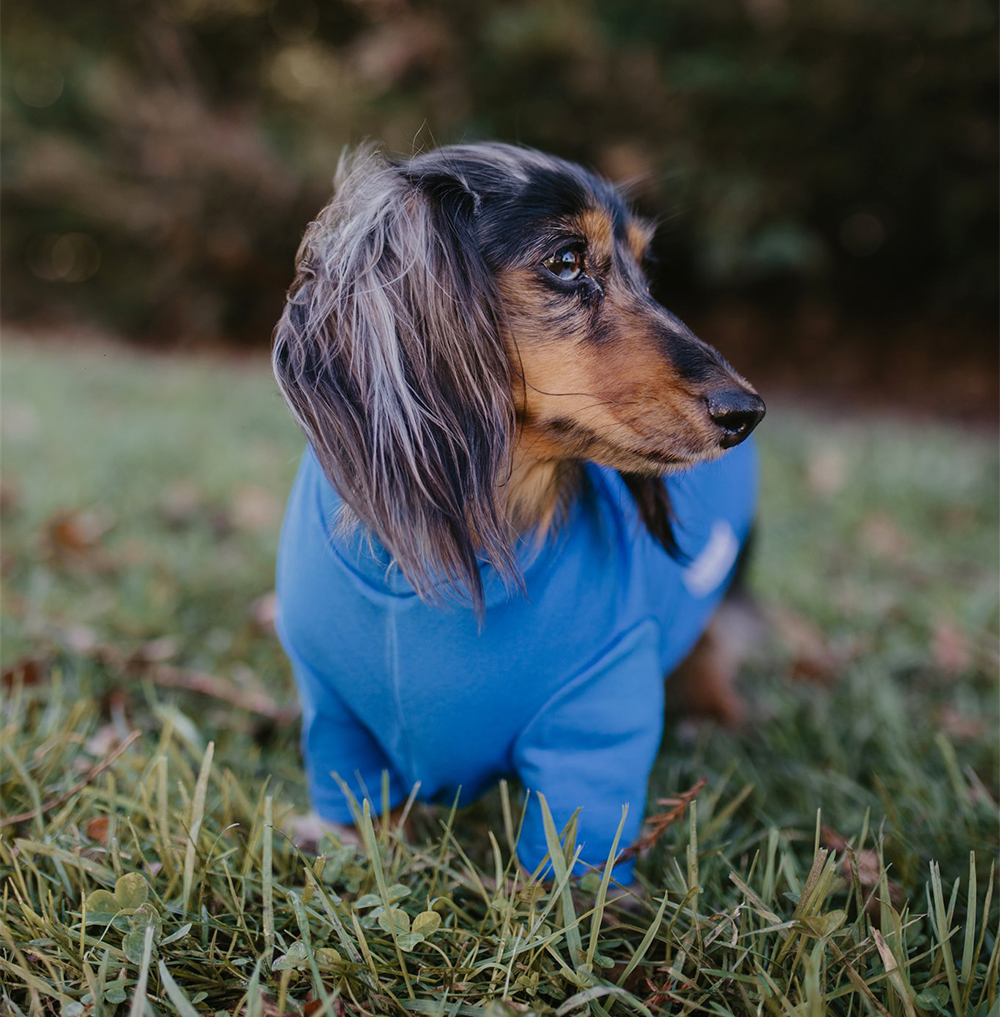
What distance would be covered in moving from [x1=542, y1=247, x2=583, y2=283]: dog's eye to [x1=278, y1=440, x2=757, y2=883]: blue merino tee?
15.9 inches

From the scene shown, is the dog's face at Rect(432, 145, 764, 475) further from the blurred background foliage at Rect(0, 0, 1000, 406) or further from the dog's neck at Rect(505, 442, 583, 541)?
the blurred background foliage at Rect(0, 0, 1000, 406)

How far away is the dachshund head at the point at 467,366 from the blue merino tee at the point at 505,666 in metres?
0.07

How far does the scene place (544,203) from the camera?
4.80ft

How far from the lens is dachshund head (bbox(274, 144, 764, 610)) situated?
4.48 ft

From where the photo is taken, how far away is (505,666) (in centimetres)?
141

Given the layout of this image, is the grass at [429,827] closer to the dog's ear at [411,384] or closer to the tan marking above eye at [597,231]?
the dog's ear at [411,384]

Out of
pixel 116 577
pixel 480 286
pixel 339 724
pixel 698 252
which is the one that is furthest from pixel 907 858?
pixel 698 252

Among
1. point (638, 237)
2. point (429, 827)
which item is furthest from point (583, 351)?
point (429, 827)

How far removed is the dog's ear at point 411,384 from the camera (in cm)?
136

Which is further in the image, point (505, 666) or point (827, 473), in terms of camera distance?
point (827, 473)

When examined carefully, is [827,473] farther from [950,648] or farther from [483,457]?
[483,457]

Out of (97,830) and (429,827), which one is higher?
(97,830)

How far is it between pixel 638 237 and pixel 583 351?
432mm

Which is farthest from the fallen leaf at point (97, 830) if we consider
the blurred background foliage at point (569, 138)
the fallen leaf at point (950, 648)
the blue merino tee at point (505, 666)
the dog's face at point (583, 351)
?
the blurred background foliage at point (569, 138)
